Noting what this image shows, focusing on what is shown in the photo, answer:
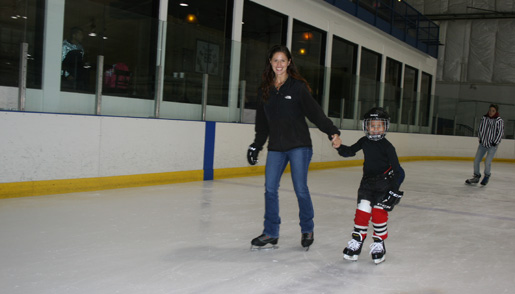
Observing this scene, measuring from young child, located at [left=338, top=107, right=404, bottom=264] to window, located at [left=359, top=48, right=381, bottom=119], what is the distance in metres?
8.45

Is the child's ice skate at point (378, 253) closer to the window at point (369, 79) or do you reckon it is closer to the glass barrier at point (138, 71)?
the glass barrier at point (138, 71)

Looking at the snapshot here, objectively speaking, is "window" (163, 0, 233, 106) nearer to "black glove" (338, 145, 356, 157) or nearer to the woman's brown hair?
the woman's brown hair

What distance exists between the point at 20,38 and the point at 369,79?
882 centimetres

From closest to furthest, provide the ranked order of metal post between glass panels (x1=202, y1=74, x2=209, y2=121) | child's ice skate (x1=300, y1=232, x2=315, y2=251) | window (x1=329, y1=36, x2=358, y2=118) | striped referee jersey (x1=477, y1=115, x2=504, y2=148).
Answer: child's ice skate (x1=300, y1=232, x2=315, y2=251) < metal post between glass panels (x1=202, y1=74, x2=209, y2=121) < striped referee jersey (x1=477, y1=115, x2=504, y2=148) < window (x1=329, y1=36, x2=358, y2=118)

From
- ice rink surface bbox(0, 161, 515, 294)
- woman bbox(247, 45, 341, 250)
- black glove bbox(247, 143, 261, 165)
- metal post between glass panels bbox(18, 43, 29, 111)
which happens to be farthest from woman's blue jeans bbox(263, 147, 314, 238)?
metal post between glass panels bbox(18, 43, 29, 111)

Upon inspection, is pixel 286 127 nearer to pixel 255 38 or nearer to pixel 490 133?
pixel 490 133

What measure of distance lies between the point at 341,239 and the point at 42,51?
373cm

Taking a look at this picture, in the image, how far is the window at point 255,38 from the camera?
802cm

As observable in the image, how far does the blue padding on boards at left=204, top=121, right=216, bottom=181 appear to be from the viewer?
718 cm

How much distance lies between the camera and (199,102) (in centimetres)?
717

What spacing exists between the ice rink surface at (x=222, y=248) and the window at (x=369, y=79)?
615cm

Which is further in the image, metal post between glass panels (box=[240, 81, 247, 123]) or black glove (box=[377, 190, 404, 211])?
metal post between glass panels (box=[240, 81, 247, 123])

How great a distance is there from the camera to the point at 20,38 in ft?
16.0

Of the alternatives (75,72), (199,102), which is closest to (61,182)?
(75,72)
